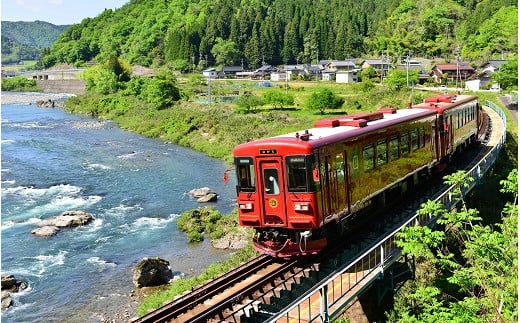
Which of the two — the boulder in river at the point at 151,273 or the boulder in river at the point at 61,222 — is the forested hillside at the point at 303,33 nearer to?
the boulder in river at the point at 61,222

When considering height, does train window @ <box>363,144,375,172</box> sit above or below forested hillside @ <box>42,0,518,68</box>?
below

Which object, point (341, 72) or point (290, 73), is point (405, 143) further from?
point (290, 73)

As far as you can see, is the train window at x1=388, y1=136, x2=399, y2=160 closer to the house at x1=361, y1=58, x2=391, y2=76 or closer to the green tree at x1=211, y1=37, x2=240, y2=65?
the house at x1=361, y1=58, x2=391, y2=76

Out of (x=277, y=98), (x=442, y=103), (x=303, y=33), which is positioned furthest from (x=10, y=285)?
(x=303, y=33)

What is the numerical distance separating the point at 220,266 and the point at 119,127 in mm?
48225

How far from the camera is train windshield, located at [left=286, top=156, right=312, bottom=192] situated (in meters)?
13.1

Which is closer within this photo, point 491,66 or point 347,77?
point 491,66

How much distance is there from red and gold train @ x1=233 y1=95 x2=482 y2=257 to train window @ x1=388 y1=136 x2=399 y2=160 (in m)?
0.03

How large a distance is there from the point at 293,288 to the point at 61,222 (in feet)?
60.7

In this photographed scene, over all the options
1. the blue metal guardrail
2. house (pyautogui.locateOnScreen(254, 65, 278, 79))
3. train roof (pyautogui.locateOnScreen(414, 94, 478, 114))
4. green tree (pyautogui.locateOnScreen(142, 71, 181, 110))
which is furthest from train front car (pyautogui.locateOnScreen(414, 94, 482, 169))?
house (pyautogui.locateOnScreen(254, 65, 278, 79))

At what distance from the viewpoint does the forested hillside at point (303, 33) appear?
94250 mm

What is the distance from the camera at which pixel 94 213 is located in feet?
97.5

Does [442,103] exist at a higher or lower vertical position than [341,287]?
higher

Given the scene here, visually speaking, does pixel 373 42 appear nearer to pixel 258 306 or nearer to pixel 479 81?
pixel 479 81
